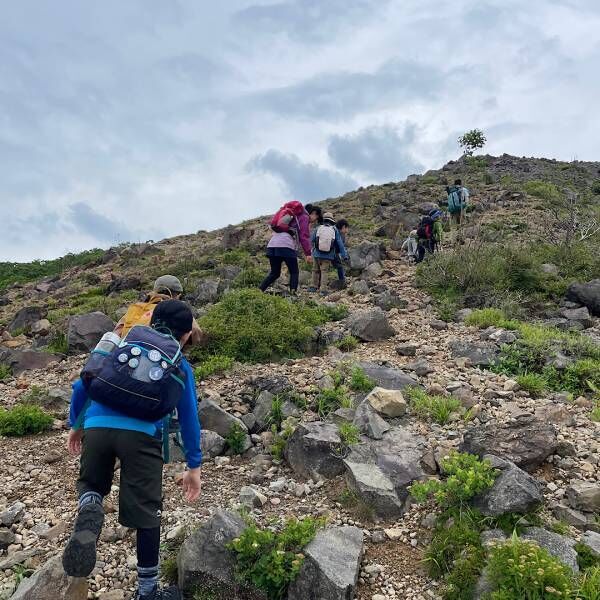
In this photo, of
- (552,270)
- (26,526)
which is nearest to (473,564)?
(26,526)

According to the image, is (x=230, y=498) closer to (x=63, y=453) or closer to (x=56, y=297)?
(x=63, y=453)

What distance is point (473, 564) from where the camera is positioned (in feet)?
11.2

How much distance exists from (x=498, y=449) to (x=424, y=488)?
2.64 feet

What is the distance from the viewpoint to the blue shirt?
314 centimetres

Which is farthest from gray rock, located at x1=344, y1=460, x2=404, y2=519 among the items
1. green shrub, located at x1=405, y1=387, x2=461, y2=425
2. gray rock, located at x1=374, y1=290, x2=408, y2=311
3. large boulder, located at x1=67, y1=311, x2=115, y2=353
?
large boulder, located at x1=67, y1=311, x2=115, y2=353

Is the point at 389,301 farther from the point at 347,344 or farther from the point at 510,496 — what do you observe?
the point at 510,496

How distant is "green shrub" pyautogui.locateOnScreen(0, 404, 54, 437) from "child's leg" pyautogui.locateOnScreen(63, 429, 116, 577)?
11.7ft

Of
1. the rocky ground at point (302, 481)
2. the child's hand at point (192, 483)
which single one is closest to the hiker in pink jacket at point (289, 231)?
the rocky ground at point (302, 481)

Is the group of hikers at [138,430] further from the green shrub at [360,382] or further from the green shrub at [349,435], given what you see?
the green shrub at [360,382]

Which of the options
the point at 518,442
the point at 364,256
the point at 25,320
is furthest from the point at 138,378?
the point at 364,256

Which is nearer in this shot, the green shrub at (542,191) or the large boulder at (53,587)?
the large boulder at (53,587)

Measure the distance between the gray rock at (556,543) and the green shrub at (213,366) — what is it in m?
4.41

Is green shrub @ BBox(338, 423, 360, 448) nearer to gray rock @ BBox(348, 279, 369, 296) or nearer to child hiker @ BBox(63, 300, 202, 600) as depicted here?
child hiker @ BBox(63, 300, 202, 600)

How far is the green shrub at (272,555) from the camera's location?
3.46 m
